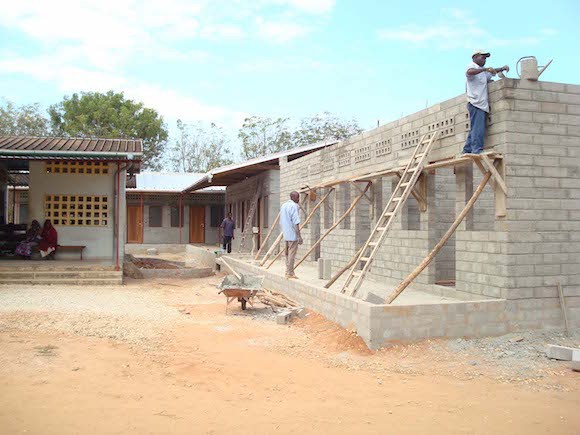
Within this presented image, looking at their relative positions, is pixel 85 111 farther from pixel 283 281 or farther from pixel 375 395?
pixel 375 395

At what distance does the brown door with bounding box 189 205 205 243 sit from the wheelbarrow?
64.4 ft

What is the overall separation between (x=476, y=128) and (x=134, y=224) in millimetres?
23943

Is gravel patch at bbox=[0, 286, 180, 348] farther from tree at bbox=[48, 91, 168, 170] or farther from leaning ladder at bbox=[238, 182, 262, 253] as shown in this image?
tree at bbox=[48, 91, 168, 170]

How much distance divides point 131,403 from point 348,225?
884 cm

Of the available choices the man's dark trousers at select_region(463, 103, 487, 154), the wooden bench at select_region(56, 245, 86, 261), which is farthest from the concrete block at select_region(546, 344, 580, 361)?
the wooden bench at select_region(56, 245, 86, 261)

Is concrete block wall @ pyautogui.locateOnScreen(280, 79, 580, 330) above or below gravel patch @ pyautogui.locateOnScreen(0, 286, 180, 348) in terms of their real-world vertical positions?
above

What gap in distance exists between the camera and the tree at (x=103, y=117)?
3675cm

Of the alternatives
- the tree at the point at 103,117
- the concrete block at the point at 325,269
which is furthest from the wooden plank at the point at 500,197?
the tree at the point at 103,117

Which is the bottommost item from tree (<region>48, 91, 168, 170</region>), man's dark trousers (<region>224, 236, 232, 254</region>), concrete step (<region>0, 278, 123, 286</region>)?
concrete step (<region>0, 278, 123, 286</region>)

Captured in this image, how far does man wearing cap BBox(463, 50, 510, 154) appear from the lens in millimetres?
7770

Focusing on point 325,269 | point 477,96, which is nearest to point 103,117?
point 325,269

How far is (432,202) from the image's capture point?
32.3ft

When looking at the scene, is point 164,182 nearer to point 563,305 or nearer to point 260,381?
point 563,305

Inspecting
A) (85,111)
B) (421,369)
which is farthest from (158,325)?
(85,111)
